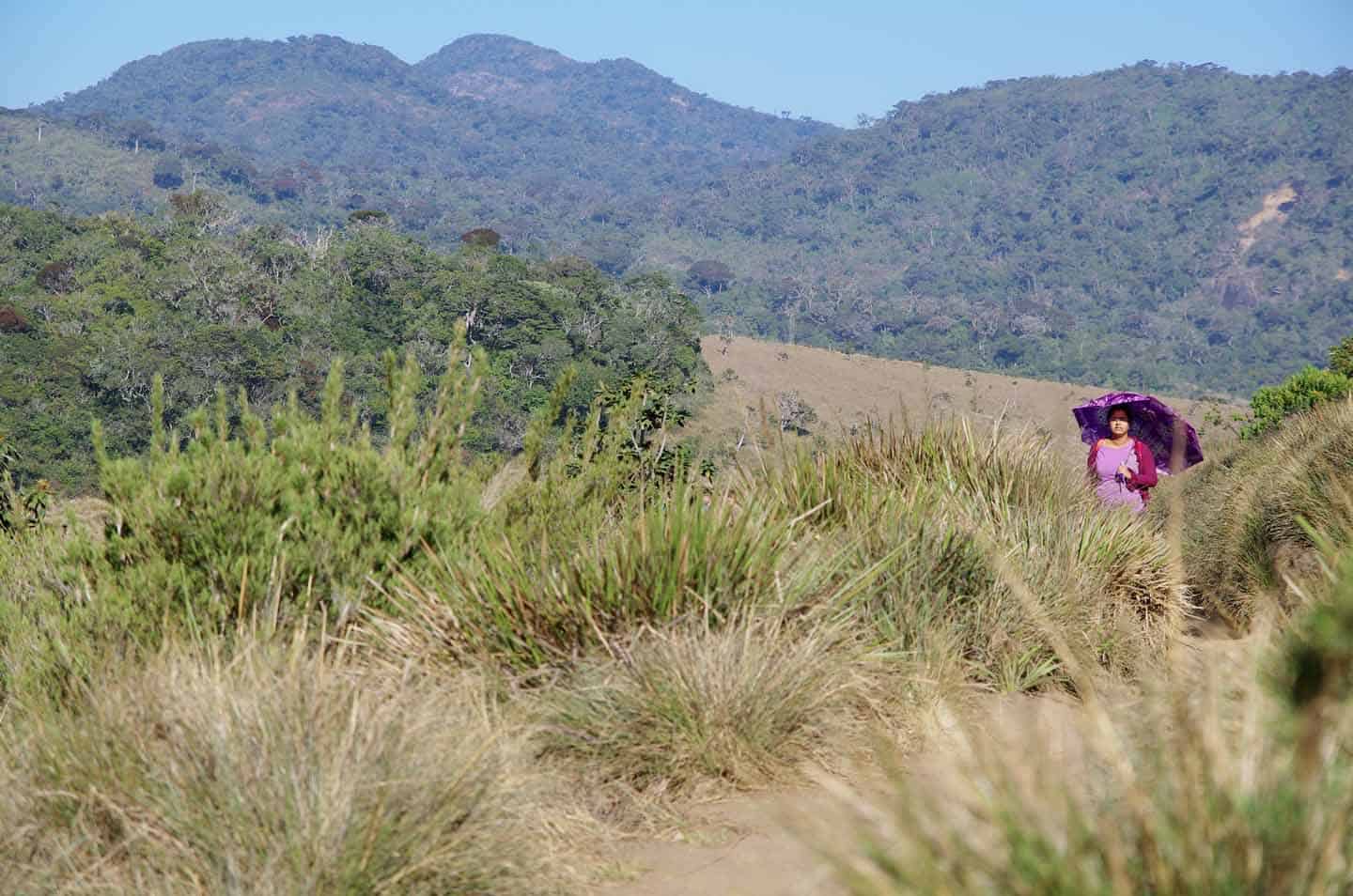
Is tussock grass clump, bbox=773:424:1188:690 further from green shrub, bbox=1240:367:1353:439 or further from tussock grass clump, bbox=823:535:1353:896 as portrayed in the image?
green shrub, bbox=1240:367:1353:439

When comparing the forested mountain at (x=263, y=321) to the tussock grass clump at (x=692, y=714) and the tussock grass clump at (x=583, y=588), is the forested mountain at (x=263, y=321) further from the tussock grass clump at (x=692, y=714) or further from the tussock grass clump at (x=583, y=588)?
the tussock grass clump at (x=692, y=714)

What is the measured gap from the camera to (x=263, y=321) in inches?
2227

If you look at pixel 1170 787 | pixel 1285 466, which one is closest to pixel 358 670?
pixel 1170 787

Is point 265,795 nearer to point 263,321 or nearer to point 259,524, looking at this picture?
point 259,524

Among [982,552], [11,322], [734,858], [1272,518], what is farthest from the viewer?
[11,322]

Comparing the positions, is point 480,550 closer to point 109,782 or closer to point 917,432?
point 109,782

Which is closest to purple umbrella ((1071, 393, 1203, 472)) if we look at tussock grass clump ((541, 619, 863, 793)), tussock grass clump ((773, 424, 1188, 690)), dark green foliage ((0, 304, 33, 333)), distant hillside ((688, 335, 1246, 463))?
tussock grass clump ((773, 424, 1188, 690))

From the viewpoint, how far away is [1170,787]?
1951 mm

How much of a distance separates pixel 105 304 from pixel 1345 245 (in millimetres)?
161199

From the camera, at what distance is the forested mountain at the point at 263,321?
153 ft

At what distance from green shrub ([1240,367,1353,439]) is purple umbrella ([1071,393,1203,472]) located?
604 cm

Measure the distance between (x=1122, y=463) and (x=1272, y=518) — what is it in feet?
2.95

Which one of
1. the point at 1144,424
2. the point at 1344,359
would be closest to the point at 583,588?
the point at 1144,424

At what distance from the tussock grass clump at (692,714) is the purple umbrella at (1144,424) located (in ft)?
15.9
